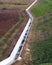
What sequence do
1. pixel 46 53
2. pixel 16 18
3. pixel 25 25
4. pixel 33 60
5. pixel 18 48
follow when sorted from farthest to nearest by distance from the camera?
pixel 16 18 < pixel 25 25 < pixel 18 48 < pixel 46 53 < pixel 33 60

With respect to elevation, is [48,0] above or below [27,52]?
below

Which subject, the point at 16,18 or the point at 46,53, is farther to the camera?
the point at 16,18

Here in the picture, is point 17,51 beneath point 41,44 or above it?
above

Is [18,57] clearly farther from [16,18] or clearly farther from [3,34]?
[16,18]

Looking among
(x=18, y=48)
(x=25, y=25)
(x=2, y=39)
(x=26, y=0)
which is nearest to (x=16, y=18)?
(x=25, y=25)

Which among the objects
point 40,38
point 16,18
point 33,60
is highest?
point 33,60

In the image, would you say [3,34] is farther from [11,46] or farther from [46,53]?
[46,53]

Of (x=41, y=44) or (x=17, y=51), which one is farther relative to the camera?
Result: (x=41, y=44)

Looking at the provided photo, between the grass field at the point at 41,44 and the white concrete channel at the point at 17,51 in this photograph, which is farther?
the grass field at the point at 41,44

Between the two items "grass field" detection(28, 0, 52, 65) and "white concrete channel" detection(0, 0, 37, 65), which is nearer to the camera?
"white concrete channel" detection(0, 0, 37, 65)

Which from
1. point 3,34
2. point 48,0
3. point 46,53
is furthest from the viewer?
point 48,0
